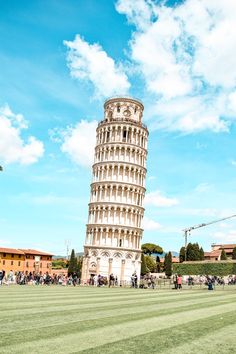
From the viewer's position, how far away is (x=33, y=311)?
50.6 ft

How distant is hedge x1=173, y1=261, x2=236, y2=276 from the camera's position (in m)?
84.9

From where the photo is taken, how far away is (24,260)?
129 meters

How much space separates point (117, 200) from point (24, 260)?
5584cm

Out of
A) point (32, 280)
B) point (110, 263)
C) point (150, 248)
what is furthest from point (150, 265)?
point (32, 280)

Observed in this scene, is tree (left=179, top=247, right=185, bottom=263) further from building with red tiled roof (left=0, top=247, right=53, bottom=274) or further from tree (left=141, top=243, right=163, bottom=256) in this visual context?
building with red tiled roof (left=0, top=247, right=53, bottom=274)

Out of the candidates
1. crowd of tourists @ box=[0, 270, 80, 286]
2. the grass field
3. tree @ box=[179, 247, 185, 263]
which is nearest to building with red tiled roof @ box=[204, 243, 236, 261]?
tree @ box=[179, 247, 185, 263]

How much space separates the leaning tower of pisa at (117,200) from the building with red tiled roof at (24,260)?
144 feet

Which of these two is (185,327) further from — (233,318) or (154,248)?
(154,248)

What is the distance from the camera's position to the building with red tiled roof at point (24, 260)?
122750mm

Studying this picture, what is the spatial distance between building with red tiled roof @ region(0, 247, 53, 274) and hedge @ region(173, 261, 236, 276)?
5358 cm

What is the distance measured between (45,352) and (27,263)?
127443mm

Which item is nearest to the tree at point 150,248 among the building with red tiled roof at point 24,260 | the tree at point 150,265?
the tree at point 150,265

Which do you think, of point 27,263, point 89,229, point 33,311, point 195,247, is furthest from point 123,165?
point 33,311

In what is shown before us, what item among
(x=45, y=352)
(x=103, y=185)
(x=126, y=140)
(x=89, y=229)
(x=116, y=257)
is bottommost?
(x=45, y=352)
